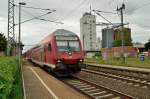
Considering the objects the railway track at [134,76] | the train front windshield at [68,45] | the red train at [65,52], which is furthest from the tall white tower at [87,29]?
the train front windshield at [68,45]

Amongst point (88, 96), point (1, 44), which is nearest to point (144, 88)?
point (88, 96)

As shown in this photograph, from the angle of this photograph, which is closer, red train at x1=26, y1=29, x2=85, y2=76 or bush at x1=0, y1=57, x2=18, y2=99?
bush at x1=0, y1=57, x2=18, y2=99

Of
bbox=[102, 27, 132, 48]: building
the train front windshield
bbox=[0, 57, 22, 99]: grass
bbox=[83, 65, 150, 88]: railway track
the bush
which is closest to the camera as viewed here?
the bush

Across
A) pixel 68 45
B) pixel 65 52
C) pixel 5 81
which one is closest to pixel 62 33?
pixel 68 45

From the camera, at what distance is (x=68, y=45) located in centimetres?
2419

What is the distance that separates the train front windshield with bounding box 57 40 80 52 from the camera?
23.9 m

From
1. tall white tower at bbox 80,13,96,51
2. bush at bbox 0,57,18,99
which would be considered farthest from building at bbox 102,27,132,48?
bush at bbox 0,57,18,99

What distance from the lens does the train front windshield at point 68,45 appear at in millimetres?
23938

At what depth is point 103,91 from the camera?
16.4 metres

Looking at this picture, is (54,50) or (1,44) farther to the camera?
(1,44)

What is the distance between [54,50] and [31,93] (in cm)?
789

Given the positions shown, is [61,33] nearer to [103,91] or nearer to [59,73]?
[59,73]

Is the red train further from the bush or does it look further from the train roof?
the bush

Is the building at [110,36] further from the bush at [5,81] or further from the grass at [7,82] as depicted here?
the bush at [5,81]
